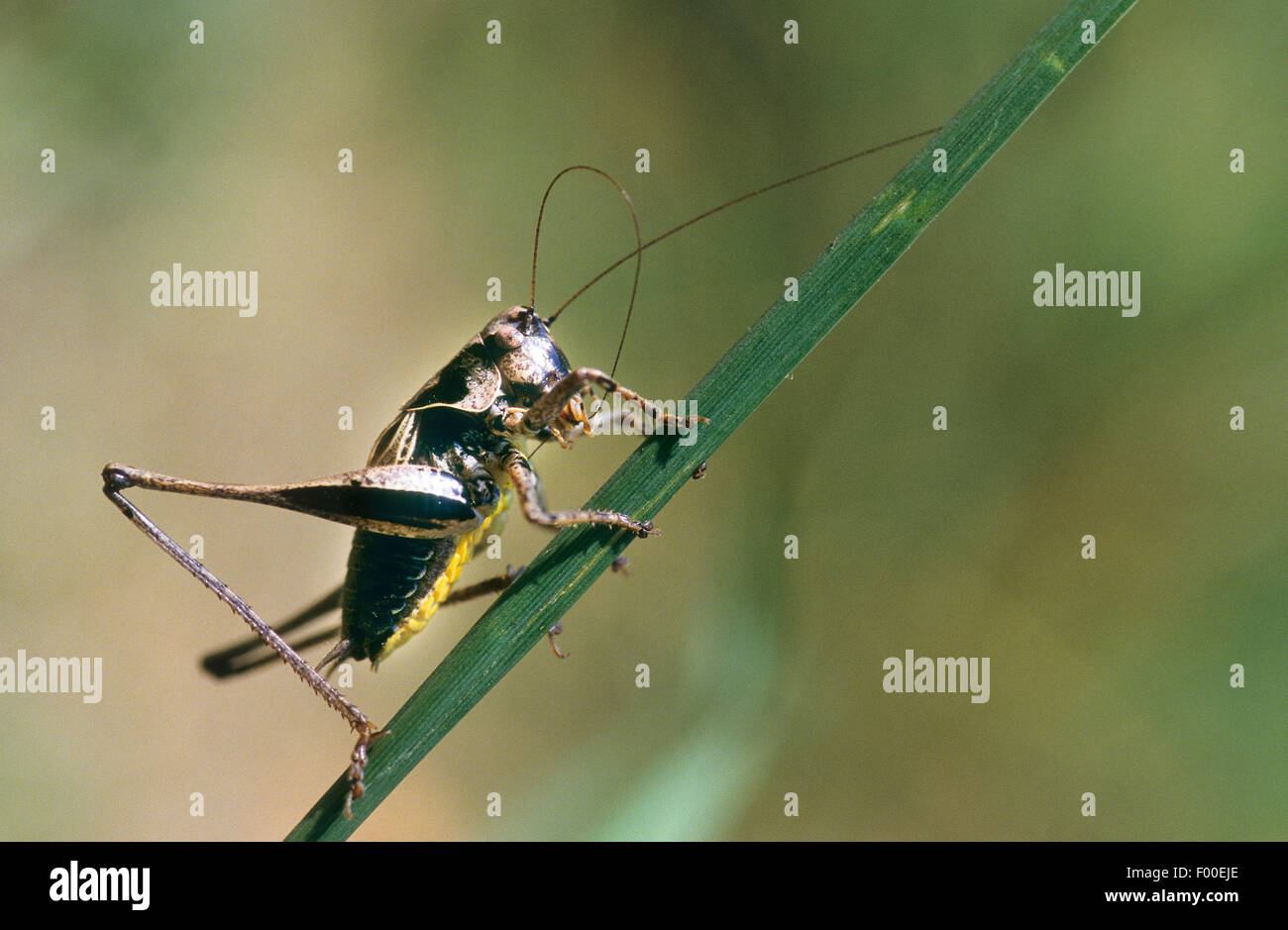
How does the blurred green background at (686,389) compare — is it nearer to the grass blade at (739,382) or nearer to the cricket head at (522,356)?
the cricket head at (522,356)

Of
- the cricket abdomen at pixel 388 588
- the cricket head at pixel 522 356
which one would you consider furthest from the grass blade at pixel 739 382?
the cricket head at pixel 522 356

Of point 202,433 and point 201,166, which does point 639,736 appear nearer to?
point 202,433

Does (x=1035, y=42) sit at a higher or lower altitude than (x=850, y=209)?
lower

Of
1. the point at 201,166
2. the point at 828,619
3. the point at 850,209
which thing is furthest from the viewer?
the point at 201,166

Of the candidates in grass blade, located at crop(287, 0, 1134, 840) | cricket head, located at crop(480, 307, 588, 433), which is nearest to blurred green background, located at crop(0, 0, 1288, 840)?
cricket head, located at crop(480, 307, 588, 433)

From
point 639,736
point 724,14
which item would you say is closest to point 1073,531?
point 639,736

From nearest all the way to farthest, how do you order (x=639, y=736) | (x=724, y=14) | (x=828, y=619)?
(x=639, y=736)
(x=828, y=619)
(x=724, y=14)

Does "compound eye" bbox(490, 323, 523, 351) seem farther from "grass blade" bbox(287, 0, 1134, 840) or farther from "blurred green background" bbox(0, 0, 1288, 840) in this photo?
→ "grass blade" bbox(287, 0, 1134, 840)
